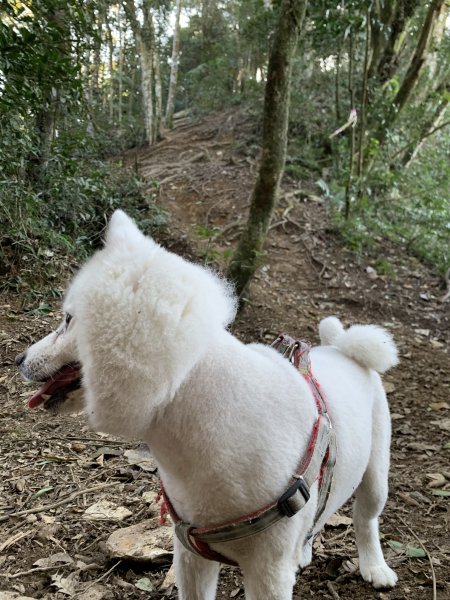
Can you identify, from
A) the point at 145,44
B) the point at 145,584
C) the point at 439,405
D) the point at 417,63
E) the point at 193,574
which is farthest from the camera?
the point at 145,44

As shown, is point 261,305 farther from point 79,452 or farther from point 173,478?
point 173,478

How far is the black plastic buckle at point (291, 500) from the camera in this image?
162 centimetres

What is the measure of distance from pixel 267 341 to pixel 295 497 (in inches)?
175

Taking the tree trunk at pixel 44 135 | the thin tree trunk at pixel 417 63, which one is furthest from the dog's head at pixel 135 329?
the thin tree trunk at pixel 417 63

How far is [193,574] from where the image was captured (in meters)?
2.02

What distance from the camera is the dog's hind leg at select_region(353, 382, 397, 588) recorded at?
2584mm

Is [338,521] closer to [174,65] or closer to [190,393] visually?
[190,393]

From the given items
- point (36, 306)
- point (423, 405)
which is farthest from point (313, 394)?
point (36, 306)

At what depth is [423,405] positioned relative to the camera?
508 cm

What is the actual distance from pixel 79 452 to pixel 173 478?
233 cm

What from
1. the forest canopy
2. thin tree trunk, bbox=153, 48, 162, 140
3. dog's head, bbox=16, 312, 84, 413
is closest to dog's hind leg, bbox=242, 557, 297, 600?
dog's head, bbox=16, 312, 84, 413

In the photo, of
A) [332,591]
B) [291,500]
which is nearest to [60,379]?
[291,500]

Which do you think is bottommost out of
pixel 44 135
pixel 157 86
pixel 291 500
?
pixel 291 500

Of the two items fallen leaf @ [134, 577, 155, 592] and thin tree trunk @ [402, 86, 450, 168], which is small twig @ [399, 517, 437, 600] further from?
thin tree trunk @ [402, 86, 450, 168]
